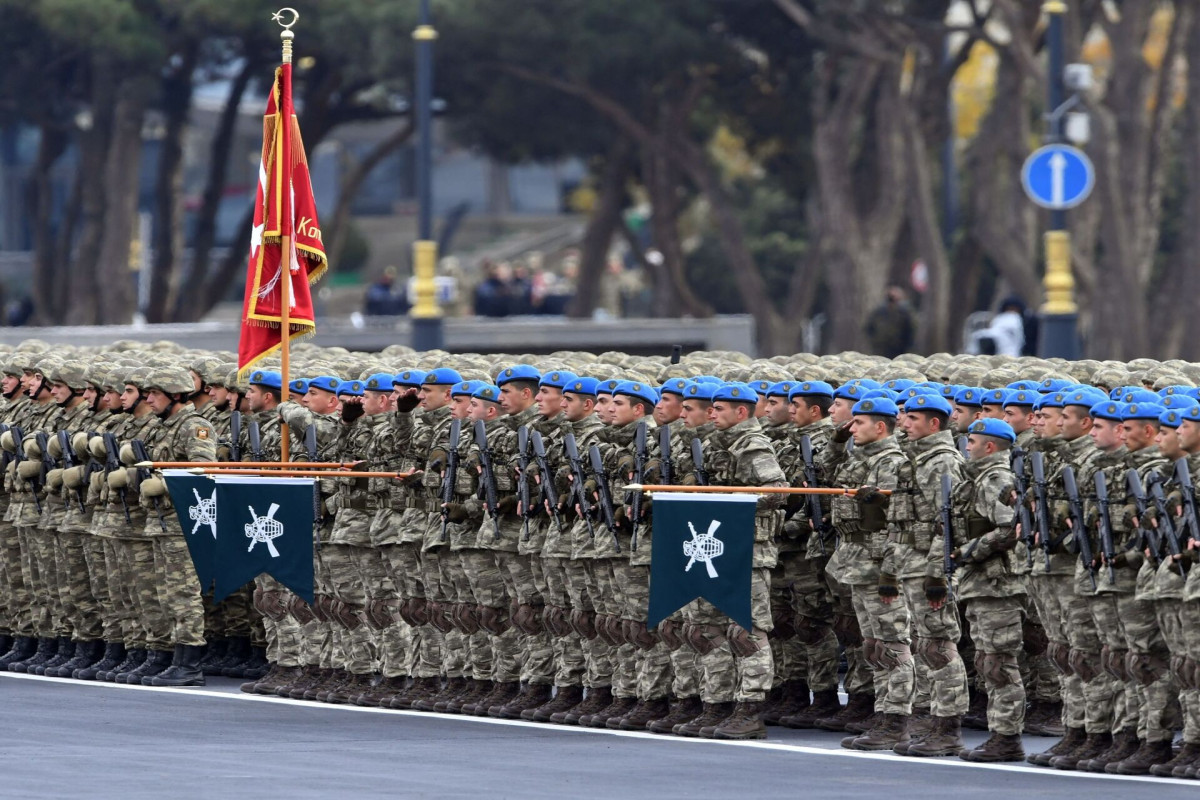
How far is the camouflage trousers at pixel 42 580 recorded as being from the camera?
50.2ft

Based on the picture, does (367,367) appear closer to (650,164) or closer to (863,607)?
(863,607)

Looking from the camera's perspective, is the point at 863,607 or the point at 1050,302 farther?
the point at 1050,302

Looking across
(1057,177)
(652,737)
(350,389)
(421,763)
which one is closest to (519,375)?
(350,389)

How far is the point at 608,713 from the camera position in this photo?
12688mm

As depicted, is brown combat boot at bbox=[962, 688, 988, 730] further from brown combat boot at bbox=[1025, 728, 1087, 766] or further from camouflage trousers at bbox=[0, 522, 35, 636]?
camouflage trousers at bbox=[0, 522, 35, 636]

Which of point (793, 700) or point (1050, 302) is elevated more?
point (1050, 302)

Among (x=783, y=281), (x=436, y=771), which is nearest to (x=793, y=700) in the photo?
(x=436, y=771)

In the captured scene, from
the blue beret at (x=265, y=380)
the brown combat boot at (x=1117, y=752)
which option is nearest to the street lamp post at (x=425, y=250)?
the blue beret at (x=265, y=380)

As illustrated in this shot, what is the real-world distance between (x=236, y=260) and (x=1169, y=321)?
683 inches

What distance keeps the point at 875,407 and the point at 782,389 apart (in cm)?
100

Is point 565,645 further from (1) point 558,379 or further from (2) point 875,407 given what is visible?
(2) point 875,407

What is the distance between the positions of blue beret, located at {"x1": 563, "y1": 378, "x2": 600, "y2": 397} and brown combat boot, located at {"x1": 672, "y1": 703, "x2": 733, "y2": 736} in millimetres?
1635

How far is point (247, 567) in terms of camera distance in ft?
44.6

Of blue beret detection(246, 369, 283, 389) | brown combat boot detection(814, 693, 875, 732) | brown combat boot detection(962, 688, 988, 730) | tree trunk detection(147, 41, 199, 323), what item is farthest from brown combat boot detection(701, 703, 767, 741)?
tree trunk detection(147, 41, 199, 323)
